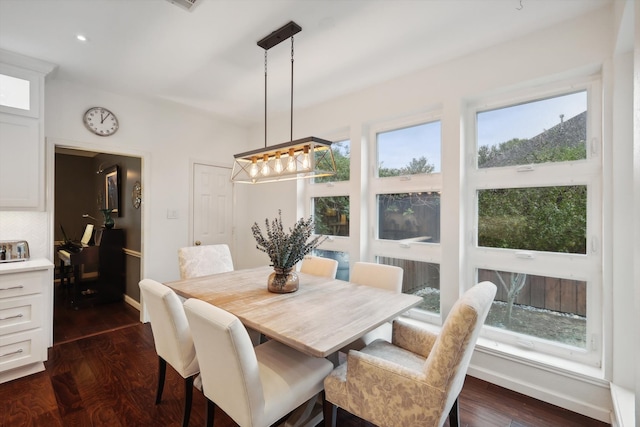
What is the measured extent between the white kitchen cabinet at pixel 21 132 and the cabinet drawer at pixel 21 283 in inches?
23.6

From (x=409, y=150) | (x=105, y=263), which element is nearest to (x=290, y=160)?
(x=409, y=150)

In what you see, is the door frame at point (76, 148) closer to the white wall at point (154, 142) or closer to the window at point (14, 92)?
the white wall at point (154, 142)

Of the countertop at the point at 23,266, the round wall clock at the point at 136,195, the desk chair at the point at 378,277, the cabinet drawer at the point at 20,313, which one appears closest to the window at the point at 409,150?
the desk chair at the point at 378,277

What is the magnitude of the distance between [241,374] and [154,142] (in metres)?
3.26

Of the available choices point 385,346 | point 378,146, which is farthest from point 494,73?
point 385,346

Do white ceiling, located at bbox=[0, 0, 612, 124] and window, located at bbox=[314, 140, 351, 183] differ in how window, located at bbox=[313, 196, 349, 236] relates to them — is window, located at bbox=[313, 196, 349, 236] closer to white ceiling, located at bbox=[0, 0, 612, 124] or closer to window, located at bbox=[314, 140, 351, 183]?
window, located at bbox=[314, 140, 351, 183]

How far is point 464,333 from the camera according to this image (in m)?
Answer: 1.21

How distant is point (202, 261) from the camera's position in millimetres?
2977

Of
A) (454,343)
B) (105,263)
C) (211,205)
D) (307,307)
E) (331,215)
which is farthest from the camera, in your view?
(105,263)

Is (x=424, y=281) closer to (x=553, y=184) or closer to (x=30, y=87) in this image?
Result: (x=553, y=184)

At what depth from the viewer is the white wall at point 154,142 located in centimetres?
301

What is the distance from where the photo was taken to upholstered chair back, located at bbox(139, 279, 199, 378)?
166cm

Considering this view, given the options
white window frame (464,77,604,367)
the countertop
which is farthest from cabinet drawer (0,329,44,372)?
white window frame (464,77,604,367)

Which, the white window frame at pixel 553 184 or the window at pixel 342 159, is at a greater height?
the window at pixel 342 159
